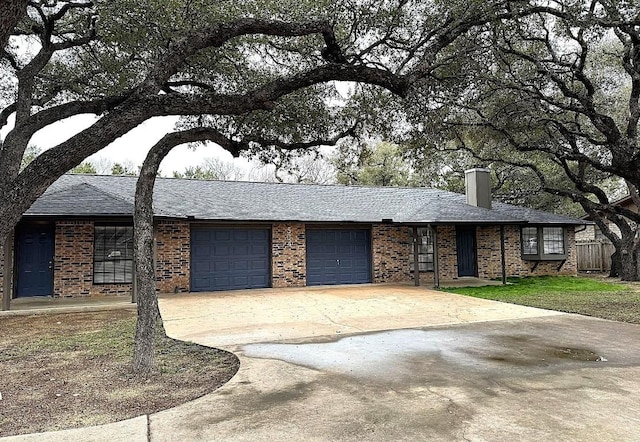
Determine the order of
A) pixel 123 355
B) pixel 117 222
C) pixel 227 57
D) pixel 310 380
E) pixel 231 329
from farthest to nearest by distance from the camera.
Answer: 1. pixel 117 222
2. pixel 227 57
3. pixel 231 329
4. pixel 123 355
5. pixel 310 380

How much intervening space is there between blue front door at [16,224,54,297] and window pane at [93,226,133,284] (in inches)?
45.0

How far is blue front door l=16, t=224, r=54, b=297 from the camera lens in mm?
11945

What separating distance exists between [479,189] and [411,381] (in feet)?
44.6

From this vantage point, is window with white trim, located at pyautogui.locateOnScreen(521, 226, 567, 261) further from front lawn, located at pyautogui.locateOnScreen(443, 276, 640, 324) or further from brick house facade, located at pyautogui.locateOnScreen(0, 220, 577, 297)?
front lawn, located at pyautogui.locateOnScreen(443, 276, 640, 324)

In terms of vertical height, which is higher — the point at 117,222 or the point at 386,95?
the point at 386,95

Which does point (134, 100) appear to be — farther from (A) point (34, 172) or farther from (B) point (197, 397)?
(B) point (197, 397)

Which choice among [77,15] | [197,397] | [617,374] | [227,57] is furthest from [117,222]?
[617,374]

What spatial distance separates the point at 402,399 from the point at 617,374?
262cm

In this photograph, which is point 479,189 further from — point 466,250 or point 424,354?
point 424,354

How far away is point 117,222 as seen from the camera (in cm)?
1266

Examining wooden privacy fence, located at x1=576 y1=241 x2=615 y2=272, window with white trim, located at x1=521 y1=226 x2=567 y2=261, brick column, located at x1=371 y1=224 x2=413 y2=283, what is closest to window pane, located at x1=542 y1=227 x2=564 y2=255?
window with white trim, located at x1=521 y1=226 x2=567 y2=261

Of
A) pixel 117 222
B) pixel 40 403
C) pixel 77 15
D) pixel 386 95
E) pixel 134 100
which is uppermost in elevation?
pixel 77 15

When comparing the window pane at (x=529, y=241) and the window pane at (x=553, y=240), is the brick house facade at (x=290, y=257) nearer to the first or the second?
the window pane at (x=529, y=241)

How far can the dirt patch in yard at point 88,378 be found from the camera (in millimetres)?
3973
